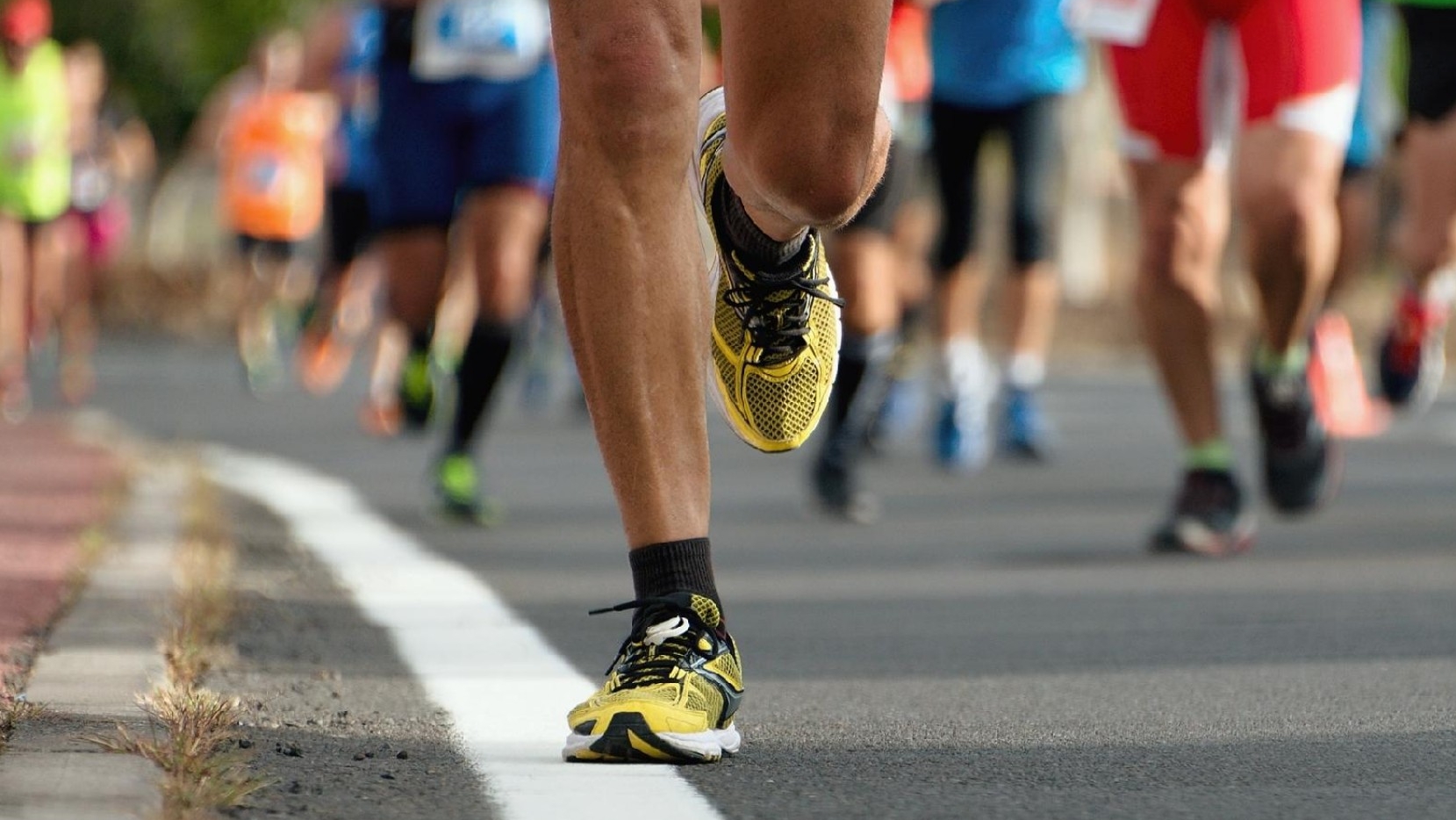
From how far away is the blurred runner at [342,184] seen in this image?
10562mm

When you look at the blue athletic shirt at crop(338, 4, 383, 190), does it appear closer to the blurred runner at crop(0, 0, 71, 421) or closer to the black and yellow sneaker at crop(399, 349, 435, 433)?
the black and yellow sneaker at crop(399, 349, 435, 433)

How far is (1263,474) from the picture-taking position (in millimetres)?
6105

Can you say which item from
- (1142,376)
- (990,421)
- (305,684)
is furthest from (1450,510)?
(1142,376)

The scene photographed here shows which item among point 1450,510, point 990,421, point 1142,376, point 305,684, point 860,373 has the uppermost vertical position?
point 305,684

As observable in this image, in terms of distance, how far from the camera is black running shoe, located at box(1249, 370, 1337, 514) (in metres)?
6.02

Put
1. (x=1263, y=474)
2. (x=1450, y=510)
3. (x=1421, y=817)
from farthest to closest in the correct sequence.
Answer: (x=1450, y=510), (x=1263, y=474), (x=1421, y=817)

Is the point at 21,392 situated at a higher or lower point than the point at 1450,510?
lower

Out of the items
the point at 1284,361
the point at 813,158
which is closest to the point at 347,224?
the point at 1284,361

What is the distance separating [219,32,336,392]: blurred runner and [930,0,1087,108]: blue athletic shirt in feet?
28.9

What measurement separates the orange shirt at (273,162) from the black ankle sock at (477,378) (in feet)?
34.2

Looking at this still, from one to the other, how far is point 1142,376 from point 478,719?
13.2 meters

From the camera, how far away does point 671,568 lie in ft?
11.4

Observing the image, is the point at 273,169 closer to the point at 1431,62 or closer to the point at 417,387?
the point at 417,387

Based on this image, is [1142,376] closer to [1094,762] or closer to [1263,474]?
[1263,474]
